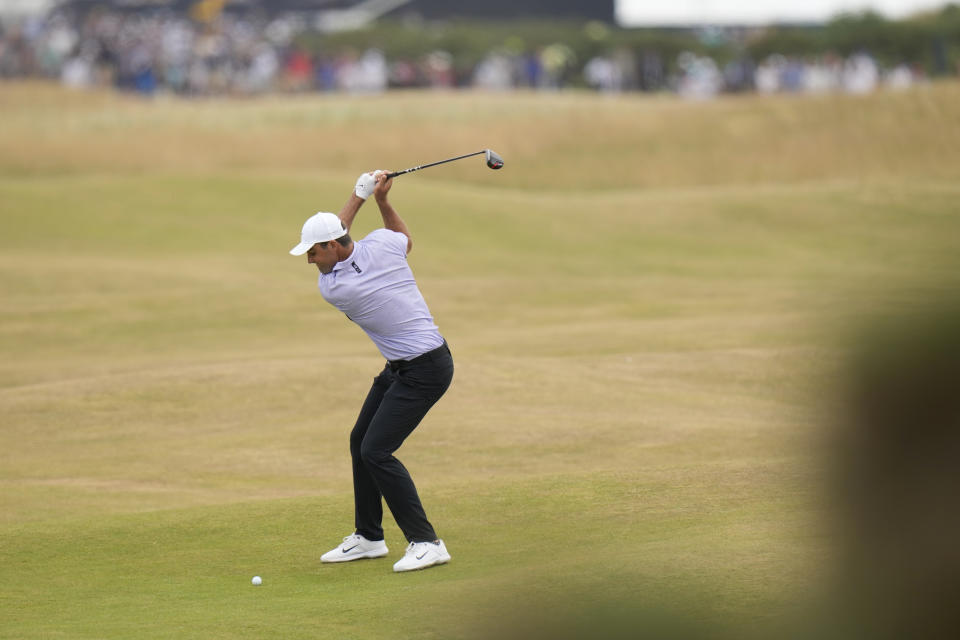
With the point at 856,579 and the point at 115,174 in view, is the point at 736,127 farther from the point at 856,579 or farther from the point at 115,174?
the point at 856,579

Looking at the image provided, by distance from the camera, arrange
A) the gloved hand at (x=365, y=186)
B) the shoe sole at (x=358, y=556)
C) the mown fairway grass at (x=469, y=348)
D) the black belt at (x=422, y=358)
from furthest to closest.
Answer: the shoe sole at (x=358, y=556), the gloved hand at (x=365, y=186), the black belt at (x=422, y=358), the mown fairway grass at (x=469, y=348)

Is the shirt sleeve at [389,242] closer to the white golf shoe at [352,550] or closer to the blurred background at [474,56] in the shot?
the white golf shoe at [352,550]

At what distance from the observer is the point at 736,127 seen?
151 ft

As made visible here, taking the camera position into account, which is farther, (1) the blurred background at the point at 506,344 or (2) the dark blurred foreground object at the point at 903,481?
(1) the blurred background at the point at 506,344

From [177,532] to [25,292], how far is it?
17591mm

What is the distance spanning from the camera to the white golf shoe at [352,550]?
9.41 m

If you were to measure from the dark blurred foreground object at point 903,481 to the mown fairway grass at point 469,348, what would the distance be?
0.24 meters

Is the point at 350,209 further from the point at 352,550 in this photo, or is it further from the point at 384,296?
the point at 352,550

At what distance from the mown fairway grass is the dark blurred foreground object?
24 centimetres

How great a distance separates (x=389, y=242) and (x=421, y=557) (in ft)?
6.74

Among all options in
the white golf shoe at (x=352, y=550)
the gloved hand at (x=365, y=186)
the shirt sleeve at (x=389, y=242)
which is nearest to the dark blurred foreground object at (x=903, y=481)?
the shirt sleeve at (x=389, y=242)

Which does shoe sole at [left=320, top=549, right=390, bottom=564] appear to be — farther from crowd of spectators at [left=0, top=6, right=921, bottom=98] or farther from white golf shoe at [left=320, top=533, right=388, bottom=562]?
crowd of spectators at [left=0, top=6, right=921, bottom=98]

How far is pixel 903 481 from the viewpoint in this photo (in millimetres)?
5020

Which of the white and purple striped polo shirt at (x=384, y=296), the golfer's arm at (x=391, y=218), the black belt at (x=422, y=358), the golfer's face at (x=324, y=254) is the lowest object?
the black belt at (x=422, y=358)
